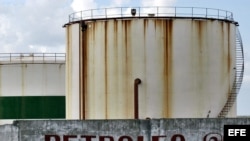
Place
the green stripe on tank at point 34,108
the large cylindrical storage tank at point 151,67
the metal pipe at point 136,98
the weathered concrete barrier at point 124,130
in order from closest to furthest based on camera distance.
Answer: the weathered concrete barrier at point 124,130 < the metal pipe at point 136,98 < the large cylindrical storage tank at point 151,67 < the green stripe on tank at point 34,108

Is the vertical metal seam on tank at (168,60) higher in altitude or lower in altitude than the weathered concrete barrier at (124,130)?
higher

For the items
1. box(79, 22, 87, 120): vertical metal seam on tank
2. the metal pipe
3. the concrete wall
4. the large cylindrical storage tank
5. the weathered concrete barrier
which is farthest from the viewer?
the concrete wall

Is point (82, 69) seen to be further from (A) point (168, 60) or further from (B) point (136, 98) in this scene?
(A) point (168, 60)

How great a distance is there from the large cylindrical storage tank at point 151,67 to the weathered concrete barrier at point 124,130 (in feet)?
15.6

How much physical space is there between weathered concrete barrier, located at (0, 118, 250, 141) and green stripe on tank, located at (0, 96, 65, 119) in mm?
13520

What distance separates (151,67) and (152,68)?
2.3 inches

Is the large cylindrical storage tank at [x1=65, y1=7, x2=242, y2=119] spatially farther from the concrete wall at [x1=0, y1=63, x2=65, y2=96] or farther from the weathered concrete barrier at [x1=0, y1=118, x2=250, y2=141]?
the concrete wall at [x1=0, y1=63, x2=65, y2=96]

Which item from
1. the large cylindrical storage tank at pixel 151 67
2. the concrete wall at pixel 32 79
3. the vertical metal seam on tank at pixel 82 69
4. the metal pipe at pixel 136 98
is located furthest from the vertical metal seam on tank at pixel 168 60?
the concrete wall at pixel 32 79

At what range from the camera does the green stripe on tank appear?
37.4 metres

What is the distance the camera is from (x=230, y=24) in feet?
98.9

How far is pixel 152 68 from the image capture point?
91.5 feet

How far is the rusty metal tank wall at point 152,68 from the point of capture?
27.9 meters

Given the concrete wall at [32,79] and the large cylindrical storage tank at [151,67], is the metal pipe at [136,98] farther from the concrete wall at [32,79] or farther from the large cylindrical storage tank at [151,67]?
the concrete wall at [32,79]

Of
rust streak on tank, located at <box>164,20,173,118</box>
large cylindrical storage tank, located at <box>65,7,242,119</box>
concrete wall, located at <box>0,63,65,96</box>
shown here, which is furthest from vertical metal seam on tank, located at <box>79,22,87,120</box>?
concrete wall, located at <box>0,63,65,96</box>
